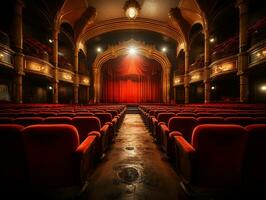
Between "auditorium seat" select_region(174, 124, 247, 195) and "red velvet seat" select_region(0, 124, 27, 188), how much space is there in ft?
4.08

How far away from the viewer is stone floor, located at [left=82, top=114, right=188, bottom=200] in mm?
1450

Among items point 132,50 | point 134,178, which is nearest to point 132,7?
point 132,50

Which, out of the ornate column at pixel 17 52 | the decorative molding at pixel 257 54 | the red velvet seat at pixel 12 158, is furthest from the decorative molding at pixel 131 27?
the red velvet seat at pixel 12 158

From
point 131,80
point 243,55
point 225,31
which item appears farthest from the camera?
point 131,80

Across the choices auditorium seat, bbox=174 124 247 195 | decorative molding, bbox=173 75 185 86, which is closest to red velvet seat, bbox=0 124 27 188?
auditorium seat, bbox=174 124 247 195

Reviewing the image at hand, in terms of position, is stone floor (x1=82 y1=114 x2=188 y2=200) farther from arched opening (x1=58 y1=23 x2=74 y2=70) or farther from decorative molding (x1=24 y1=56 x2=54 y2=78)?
arched opening (x1=58 y1=23 x2=74 y2=70)

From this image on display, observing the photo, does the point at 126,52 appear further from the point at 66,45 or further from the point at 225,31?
the point at 225,31

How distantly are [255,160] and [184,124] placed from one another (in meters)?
0.82

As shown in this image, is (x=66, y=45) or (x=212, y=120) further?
(x=66, y=45)

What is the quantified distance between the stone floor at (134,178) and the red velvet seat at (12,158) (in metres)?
0.56

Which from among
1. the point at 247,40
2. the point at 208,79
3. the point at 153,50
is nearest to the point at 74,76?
the point at 153,50

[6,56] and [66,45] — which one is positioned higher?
[66,45]

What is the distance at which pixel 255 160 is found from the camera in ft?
3.97

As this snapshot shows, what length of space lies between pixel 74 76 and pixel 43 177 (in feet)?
39.5
